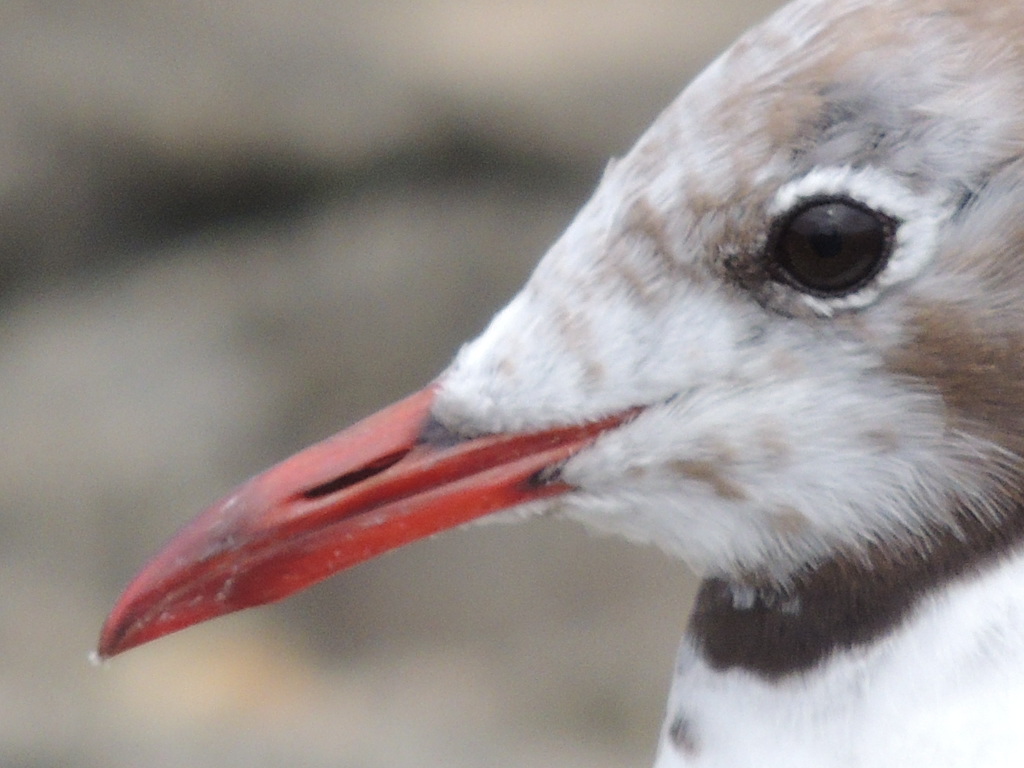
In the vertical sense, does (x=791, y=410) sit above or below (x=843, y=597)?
above

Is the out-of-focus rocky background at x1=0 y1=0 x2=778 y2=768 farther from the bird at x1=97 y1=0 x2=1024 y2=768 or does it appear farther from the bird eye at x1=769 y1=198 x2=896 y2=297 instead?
the bird eye at x1=769 y1=198 x2=896 y2=297

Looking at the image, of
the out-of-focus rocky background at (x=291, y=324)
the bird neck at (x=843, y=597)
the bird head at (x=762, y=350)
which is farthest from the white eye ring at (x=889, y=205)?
the out-of-focus rocky background at (x=291, y=324)

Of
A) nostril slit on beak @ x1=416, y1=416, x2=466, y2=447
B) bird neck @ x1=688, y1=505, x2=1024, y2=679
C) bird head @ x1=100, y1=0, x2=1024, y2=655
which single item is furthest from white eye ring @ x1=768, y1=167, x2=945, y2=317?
nostril slit on beak @ x1=416, y1=416, x2=466, y2=447

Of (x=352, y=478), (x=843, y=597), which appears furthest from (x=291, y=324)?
(x=843, y=597)

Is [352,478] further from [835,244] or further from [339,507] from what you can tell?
[835,244]

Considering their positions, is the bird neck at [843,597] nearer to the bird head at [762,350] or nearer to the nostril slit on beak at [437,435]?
the bird head at [762,350]
